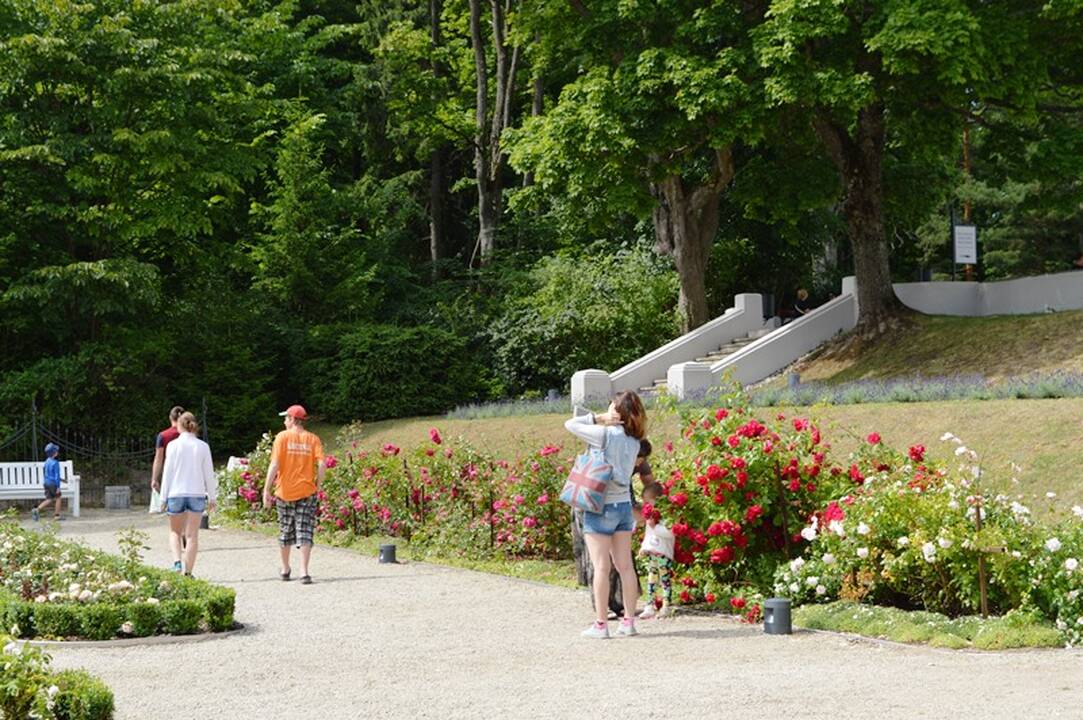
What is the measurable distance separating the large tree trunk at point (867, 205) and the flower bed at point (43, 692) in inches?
931

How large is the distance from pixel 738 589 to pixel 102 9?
23.6m

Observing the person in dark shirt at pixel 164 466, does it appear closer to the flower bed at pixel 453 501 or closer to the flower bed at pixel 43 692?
the flower bed at pixel 453 501

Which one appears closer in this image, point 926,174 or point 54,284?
point 54,284

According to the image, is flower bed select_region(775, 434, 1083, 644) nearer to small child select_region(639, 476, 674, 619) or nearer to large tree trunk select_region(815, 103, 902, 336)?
small child select_region(639, 476, 674, 619)

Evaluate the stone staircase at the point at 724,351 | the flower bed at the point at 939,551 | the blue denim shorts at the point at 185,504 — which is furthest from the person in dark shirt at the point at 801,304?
the flower bed at the point at 939,551

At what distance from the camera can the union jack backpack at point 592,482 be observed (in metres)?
10.1

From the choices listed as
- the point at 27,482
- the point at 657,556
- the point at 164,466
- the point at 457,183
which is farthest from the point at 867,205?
the point at 657,556

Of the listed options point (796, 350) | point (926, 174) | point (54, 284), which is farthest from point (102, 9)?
point (926, 174)

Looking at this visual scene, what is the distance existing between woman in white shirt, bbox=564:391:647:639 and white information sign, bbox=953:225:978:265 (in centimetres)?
2194

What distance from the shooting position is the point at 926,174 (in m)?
32.5

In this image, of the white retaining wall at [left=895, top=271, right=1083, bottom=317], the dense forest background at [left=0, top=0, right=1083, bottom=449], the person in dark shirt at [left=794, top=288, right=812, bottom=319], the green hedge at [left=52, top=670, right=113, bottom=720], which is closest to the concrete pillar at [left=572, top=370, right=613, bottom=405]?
the dense forest background at [left=0, top=0, right=1083, bottom=449]

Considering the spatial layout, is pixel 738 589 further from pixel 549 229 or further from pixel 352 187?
pixel 352 187

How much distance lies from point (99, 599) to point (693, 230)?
870 inches

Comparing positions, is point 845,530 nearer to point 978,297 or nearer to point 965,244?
point 965,244
